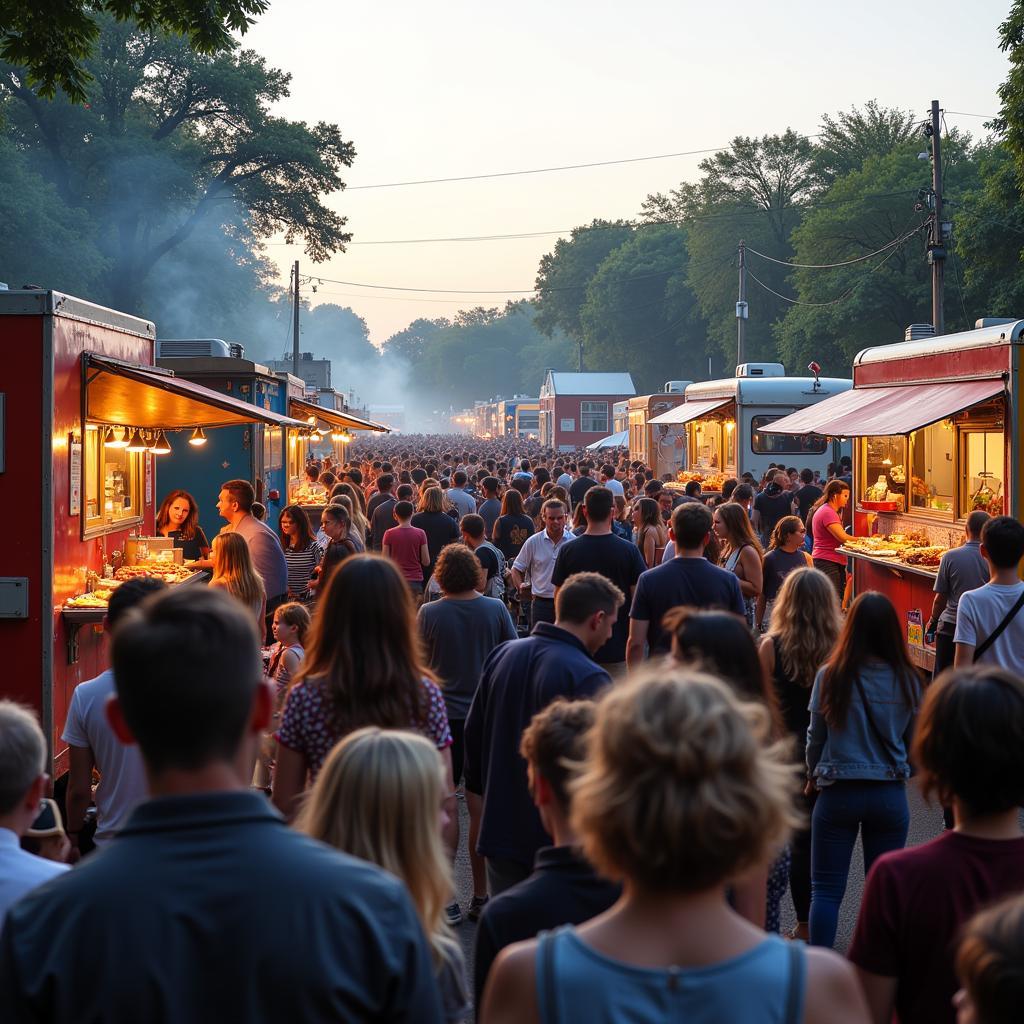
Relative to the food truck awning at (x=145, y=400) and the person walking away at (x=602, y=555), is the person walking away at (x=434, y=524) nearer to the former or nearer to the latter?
the food truck awning at (x=145, y=400)

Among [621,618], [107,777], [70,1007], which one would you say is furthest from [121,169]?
[70,1007]

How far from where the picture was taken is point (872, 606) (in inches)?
210

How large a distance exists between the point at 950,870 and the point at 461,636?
12.7 ft

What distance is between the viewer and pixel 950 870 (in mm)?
3094

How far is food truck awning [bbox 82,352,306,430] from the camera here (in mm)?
9844

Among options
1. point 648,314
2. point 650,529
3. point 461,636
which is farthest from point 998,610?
point 648,314

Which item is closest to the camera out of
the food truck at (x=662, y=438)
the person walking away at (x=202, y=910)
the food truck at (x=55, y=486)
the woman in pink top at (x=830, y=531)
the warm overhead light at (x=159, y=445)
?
the person walking away at (x=202, y=910)

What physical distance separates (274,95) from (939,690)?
52.3 metres

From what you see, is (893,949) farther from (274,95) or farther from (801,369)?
(801,369)

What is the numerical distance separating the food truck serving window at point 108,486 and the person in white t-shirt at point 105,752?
4.59 m

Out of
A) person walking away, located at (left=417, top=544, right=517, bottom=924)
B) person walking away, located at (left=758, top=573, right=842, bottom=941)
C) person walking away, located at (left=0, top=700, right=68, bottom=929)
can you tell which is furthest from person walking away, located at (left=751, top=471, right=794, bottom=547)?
person walking away, located at (left=0, top=700, right=68, bottom=929)

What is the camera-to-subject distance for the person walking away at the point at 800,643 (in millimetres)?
6035

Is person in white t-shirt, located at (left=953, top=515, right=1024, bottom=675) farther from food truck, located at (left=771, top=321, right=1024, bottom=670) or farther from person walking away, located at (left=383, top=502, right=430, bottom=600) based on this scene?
person walking away, located at (left=383, top=502, right=430, bottom=600)

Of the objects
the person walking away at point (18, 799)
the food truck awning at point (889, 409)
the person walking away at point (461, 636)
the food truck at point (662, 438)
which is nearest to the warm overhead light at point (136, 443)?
the person walking away at point (461, 636)
